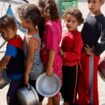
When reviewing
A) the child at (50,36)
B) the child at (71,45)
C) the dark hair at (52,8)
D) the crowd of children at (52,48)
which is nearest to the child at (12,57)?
the crowd of children at (52,48)

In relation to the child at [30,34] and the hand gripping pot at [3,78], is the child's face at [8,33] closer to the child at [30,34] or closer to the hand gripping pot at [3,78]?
the child at [30,34]

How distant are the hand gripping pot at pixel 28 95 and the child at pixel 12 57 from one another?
8 cm

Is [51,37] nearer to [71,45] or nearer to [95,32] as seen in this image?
[71,45]

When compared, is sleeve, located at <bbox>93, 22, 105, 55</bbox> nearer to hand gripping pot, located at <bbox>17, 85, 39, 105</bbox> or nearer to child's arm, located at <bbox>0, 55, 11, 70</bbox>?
hand gripping pot, located at <bbox>17, 85, 39, 105</bbox>

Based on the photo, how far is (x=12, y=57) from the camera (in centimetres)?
370

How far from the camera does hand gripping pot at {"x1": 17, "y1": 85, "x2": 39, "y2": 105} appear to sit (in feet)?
12.2

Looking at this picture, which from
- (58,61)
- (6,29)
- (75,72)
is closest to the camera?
(6,29)

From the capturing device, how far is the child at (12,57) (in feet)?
12.0

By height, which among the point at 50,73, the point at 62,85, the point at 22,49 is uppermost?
the point at 22,49

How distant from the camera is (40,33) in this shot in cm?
382

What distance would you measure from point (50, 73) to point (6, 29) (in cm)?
59

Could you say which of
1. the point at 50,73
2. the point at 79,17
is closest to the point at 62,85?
the point at 50,73

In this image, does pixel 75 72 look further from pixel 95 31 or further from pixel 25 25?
pixel 25 25

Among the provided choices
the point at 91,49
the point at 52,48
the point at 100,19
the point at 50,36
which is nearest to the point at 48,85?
the point at 52,48
